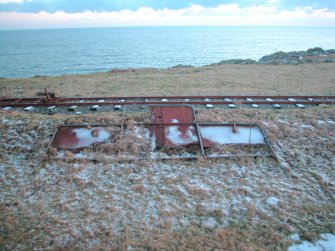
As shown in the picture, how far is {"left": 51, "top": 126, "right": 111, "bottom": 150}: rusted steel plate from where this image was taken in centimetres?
803

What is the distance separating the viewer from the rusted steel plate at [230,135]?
27.4ft

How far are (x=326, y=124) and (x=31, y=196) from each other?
9.84 metres

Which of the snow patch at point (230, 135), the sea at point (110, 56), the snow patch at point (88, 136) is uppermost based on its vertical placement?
the snow patch at point (88, 136)

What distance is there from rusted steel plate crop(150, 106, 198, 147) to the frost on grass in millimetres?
740

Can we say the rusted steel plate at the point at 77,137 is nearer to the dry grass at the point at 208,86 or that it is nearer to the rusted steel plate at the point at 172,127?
the rusted steel plate at the point at 172,127

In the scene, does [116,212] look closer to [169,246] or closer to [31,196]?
[169,246]

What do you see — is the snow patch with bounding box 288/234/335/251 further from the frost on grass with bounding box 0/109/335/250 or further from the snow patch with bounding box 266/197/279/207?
the snow patch with bounding box 266/197/279/207

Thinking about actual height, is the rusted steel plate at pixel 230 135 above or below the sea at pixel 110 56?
above

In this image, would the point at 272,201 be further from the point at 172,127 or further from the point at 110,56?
the point at 110,56

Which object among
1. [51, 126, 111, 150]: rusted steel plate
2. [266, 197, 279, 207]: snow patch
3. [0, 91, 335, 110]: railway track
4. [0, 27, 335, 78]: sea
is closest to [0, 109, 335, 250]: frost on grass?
[266, 197, 279, 207]: snow patch

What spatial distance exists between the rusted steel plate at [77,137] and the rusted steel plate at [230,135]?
321 centimetres

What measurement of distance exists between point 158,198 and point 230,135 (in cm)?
368

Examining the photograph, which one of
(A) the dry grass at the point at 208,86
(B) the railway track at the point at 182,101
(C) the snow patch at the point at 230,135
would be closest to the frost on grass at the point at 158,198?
(C) the snow patch at the point at 230,135

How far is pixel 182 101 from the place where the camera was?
11414 millimetres
